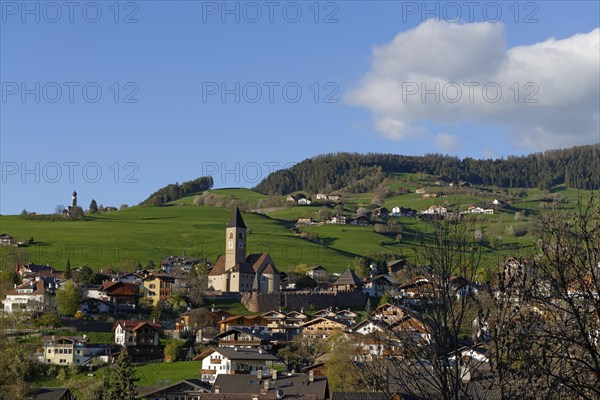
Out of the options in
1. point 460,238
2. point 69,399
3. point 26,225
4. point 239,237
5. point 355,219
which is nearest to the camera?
point 460,238

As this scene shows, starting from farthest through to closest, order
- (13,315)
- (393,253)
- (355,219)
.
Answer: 1. (355,219)
2. (393,253)
3. (13,315)

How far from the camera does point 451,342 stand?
15.5 meters

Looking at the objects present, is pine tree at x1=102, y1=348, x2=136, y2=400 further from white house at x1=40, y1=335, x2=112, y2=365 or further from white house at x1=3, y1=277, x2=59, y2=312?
white house at x1=3, y1=277, x2=59, y2=312

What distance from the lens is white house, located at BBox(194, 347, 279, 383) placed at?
69.4 meters

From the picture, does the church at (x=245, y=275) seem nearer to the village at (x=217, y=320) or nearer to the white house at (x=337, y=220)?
the village at (x=217, y=320)

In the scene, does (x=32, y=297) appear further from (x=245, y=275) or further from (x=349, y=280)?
(x=349, y=280)

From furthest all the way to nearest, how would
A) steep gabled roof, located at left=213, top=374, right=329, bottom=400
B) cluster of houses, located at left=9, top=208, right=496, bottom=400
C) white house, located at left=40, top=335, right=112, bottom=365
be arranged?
white house, located at left=40, top=335, right=112, bottom=365
cluster of houses, located at left=9, top=208, right=496, bottom=400
steep gabled roof, located at left=213, top=374, right=329, bottom=400

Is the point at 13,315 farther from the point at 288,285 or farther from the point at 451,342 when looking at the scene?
the point at 451,342


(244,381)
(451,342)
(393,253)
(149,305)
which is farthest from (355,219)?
(451,342)

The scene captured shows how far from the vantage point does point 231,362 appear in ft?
230

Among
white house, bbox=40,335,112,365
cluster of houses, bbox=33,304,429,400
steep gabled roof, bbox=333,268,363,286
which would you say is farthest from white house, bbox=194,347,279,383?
steep gabled roof, bbox=333,268,363,286

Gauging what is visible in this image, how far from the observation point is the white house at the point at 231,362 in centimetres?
6944

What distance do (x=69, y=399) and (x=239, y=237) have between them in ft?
199

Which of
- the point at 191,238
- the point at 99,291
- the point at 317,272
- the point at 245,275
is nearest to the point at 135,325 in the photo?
the point at 99,291
